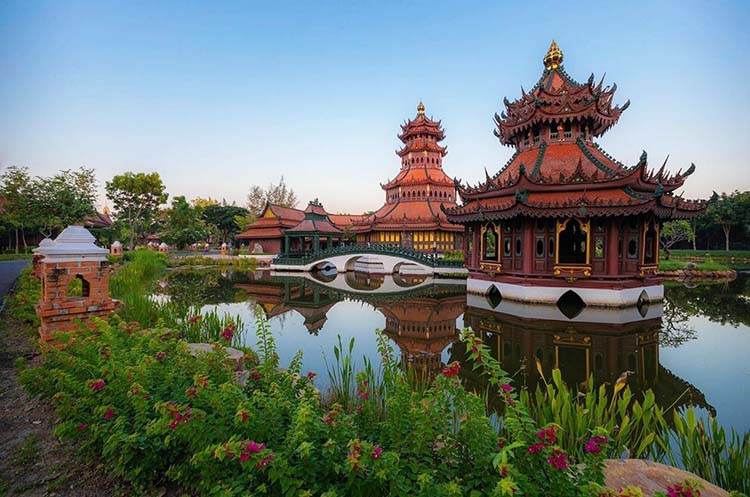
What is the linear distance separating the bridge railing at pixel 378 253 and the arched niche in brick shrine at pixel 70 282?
19.2 m

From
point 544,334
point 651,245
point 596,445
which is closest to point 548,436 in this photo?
point 596,445

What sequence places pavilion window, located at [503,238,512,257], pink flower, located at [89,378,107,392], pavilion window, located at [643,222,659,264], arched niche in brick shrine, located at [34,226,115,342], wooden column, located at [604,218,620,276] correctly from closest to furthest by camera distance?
pink flower, located at [89,378,107,392], arched niche in brick shrine, located at [34,226,115,342], wooden column, located at [604,218,620,276], pavilion window, located at [643,222,659,264], pavilion window, located at [503,238,512,257]

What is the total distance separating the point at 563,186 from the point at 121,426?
1458 cm

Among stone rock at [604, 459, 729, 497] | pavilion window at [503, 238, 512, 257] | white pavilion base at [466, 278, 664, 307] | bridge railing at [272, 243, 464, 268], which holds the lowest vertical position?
white pavilion base at [466, 278, 664, 307]

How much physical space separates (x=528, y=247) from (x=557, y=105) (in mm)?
6839

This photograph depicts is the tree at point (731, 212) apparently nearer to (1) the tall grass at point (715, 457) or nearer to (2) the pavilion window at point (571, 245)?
(2) the pavilion window at point (571, 245)

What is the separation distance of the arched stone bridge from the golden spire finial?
1159cm

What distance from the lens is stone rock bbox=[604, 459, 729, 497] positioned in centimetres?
253

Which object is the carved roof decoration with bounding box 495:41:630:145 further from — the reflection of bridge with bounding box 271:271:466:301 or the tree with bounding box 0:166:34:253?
the tree with bounding box 0:166:34:253

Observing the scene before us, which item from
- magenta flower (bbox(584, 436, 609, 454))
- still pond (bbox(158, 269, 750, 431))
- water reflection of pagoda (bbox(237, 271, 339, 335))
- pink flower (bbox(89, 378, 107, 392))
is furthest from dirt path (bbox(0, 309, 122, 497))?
water reflection of pagoda (bbox(237, 271, 339, 335))

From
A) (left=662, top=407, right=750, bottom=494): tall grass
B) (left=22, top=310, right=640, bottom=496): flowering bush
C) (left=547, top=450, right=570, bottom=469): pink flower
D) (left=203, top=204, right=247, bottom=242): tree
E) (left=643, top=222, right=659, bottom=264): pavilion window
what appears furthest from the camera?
(left=203, top=204, right=247, bottom=242): tree

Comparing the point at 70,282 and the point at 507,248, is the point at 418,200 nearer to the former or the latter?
the point at 507,248

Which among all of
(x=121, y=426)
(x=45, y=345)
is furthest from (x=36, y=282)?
(x=121, y=426)

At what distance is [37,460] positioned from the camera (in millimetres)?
2951
